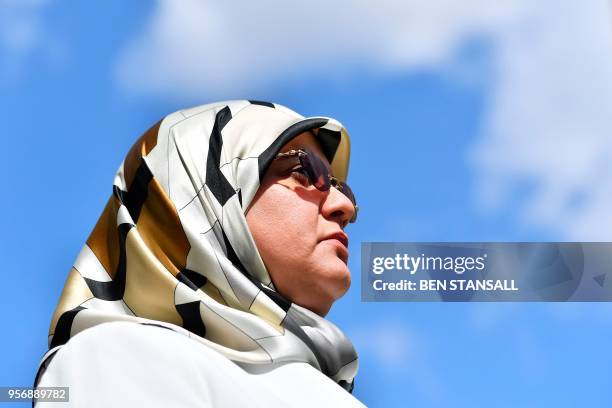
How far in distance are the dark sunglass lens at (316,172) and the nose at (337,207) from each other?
0.06 metres

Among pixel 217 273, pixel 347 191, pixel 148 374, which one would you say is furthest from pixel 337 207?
pixel 148 374

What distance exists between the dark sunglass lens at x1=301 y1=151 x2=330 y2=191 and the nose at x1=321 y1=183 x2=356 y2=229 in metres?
0.06

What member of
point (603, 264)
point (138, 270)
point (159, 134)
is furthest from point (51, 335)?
point (603, 264)

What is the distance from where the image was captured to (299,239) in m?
3.95

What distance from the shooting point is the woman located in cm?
331

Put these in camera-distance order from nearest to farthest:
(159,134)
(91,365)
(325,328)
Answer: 1. (91,365)
2. (325,328)
3. (159,134)

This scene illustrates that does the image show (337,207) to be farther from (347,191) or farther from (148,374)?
(148,374)

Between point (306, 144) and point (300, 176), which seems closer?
point (300, 176)

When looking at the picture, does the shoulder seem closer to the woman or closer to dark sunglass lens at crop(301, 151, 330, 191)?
the woman

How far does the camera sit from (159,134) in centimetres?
418

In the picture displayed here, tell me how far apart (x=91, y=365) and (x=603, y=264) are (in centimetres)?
552

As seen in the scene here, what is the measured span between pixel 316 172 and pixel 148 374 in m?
1.24

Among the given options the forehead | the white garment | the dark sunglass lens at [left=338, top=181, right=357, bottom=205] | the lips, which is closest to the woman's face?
the lips

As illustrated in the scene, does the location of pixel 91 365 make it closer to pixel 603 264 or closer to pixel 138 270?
pixel 138 270
